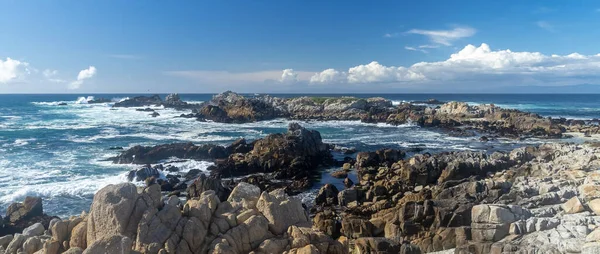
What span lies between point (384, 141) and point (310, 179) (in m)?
24.7

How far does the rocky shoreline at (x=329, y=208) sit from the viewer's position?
11.9 meters

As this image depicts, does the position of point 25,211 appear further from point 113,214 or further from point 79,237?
point 113,214

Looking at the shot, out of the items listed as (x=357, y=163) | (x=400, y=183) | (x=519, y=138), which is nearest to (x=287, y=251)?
(x=400, y=183)

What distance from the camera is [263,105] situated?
100500mm

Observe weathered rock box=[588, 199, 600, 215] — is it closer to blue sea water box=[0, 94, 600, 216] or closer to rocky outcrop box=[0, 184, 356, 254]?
rocky outcrop box=[0, 184, 356, 254]

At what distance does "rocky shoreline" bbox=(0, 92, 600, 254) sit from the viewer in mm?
11867

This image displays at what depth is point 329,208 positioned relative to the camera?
84.8ft

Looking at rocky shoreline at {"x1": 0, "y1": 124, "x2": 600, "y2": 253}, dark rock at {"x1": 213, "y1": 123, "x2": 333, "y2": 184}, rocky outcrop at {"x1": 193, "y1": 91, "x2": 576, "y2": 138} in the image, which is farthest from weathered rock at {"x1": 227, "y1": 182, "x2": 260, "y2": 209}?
rocky outcrop at {"x1": 193, "y1": 91, "x2": 576, "y2": 138}

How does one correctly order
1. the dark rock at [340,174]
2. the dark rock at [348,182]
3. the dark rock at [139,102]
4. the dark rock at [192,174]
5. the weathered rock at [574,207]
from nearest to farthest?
1. the weathered rock at [574,207]
2. the dark rock at [348,182]
3. the dark rock at [192,174]
4. the dark rock at [340,174]
5. the dark rock at [139,102]

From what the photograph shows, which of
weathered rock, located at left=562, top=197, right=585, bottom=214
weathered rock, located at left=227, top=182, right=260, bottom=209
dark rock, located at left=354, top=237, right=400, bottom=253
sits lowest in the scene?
dark rock, located at left=354, top=237, right=400, bottom=253

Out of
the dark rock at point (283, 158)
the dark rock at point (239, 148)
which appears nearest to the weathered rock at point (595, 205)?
the dark rock at point (283, 158)

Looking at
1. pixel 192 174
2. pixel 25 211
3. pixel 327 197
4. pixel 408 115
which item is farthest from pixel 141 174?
pixel 408 115

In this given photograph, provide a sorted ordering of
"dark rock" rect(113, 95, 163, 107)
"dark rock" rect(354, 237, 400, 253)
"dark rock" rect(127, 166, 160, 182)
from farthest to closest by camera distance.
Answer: "dark rock" rect(113, 95, 163, 107), "dark rock" rect(127, 166, 160, 182), "dark rock" rect(354, 237, 400, 253)

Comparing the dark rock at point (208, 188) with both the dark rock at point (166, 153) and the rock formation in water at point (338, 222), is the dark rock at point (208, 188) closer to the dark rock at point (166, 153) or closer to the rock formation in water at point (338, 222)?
the rock formation in water at point (338, 222)
